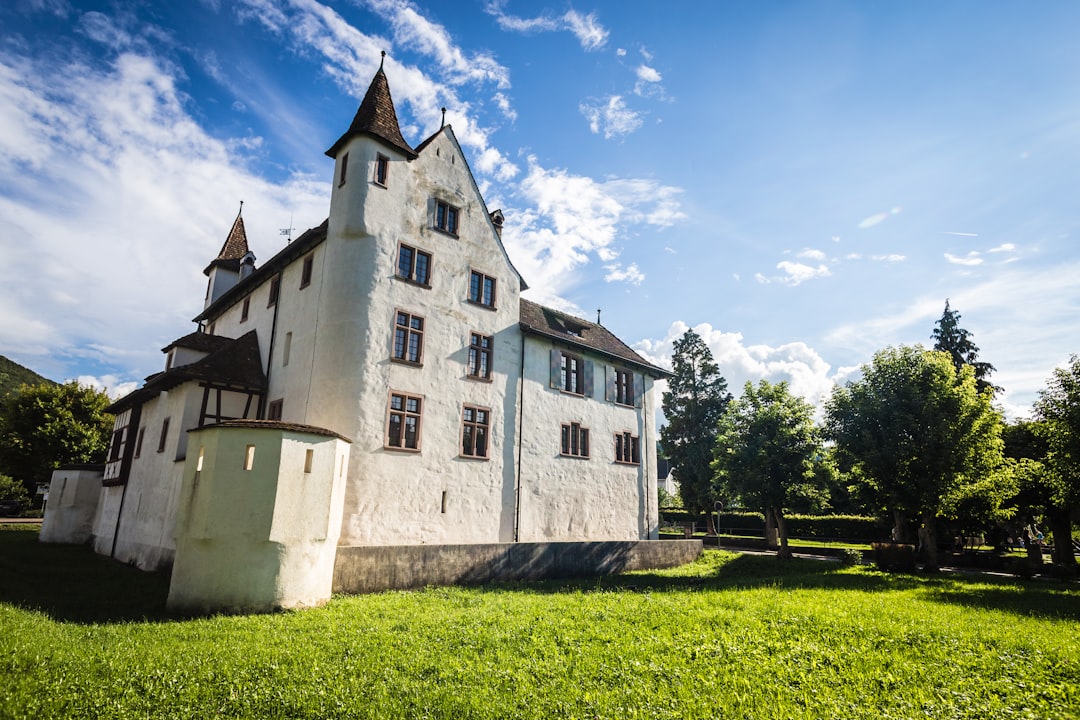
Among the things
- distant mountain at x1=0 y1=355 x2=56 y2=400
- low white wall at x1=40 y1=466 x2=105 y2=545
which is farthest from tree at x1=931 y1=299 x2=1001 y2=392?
distant mountain at x1=0 y1=355 x2=56 y2=400

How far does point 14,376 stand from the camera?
3425 inches

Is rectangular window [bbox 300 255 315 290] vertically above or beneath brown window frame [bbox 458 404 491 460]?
above

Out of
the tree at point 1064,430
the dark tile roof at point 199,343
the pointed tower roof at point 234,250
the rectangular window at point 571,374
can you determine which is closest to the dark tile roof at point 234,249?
the pointed tower roof at point 234,250

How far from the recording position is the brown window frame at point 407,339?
66.4 feet

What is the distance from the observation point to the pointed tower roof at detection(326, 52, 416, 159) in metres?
20.7

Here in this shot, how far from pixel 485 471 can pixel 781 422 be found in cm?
1551

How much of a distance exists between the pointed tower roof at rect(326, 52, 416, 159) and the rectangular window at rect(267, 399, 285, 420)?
9.76 m

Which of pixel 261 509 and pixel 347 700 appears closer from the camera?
pixel 347 700

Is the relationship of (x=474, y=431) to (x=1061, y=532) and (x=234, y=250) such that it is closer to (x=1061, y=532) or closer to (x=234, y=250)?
(x=234, y=250)

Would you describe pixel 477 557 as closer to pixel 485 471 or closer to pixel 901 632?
pixel 485 471

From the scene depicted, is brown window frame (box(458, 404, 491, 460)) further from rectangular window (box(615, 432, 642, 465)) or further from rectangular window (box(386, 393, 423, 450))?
rectangular window (box(615, 432, 642, 465))

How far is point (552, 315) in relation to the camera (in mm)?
29094

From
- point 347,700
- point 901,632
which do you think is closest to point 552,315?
point 901,632

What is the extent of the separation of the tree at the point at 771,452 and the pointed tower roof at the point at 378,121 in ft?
68.4
